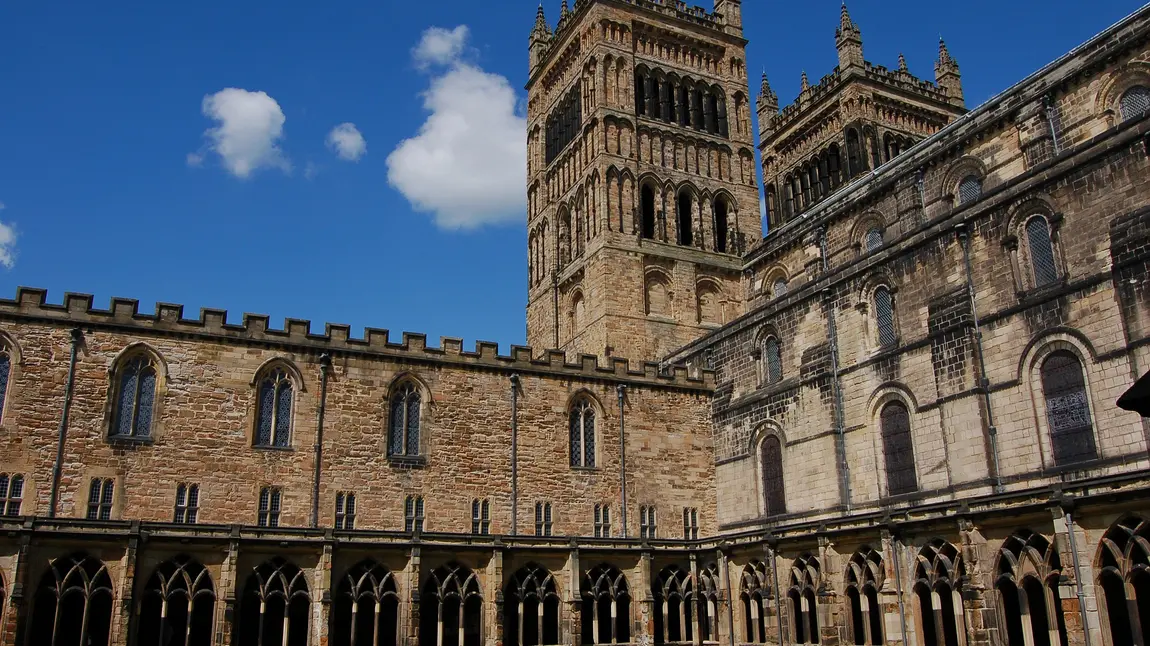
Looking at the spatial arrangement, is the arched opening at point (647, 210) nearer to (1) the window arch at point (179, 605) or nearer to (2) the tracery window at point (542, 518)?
(2) the tracery window at point (542, 518)

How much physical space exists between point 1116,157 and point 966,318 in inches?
218

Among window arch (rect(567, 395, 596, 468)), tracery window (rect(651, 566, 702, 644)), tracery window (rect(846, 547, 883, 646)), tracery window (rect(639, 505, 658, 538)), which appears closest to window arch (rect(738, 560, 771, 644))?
tracery window (rect(651, 566, 702, 644))

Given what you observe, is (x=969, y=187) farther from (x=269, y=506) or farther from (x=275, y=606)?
(x=275, y=606)

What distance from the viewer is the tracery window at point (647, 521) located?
35781mm

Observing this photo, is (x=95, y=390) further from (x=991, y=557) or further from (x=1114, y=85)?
(x=1114, y=85)

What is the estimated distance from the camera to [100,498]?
28.6 meters

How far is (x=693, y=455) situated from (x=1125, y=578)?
60.1ft

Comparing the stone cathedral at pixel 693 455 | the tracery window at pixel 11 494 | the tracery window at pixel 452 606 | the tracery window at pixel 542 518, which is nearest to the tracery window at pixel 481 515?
the stone cathedral at pixel 693 455

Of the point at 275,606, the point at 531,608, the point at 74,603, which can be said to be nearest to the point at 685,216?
the point at 531,608

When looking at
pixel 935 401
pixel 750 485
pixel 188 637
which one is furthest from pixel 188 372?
pixel 935 401

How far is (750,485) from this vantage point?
3556cm

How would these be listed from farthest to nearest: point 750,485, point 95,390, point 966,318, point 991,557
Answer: point 750,485, point 95,390, point 966,318, point 991,557

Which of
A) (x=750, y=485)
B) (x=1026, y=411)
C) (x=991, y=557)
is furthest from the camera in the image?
(x=750, y=485)

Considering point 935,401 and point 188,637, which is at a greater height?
point 935,401
